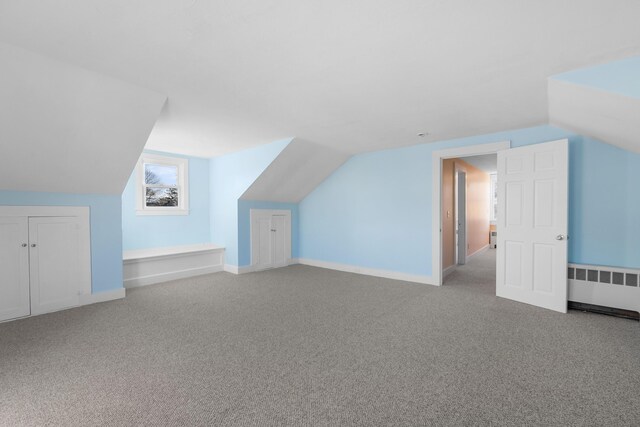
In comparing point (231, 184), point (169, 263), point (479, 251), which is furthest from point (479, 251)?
point (169, 263)

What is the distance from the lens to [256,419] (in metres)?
1.67

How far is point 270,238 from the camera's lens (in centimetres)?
608

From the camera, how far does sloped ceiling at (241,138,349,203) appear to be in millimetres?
4953

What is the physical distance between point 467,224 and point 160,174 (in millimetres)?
6838

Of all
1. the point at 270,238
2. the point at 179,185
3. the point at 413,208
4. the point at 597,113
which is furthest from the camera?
the point at 270,238

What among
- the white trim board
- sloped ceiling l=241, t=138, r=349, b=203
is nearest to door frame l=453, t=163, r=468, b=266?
the white trim board

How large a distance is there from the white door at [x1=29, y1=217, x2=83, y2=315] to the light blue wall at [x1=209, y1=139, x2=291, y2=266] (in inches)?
93.4

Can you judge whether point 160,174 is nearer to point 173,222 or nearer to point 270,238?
point 173,222

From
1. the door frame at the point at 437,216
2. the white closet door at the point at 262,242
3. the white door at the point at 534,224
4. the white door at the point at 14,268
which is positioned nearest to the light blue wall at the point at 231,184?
the white closet door at the point at 262,242

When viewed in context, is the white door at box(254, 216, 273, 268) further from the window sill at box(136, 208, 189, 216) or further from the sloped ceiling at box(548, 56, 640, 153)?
the sloped ceiling at box(548, 56, 640, 153)

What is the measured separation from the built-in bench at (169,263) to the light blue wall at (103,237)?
1.52ft

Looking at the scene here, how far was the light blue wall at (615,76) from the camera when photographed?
2.18m

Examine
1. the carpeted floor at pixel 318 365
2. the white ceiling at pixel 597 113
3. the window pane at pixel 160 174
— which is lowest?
the carpeted floor at pixel 318 365

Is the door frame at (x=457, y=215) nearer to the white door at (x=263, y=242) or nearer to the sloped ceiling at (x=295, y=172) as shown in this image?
the sloped ceiling at (x=295, y=172)
